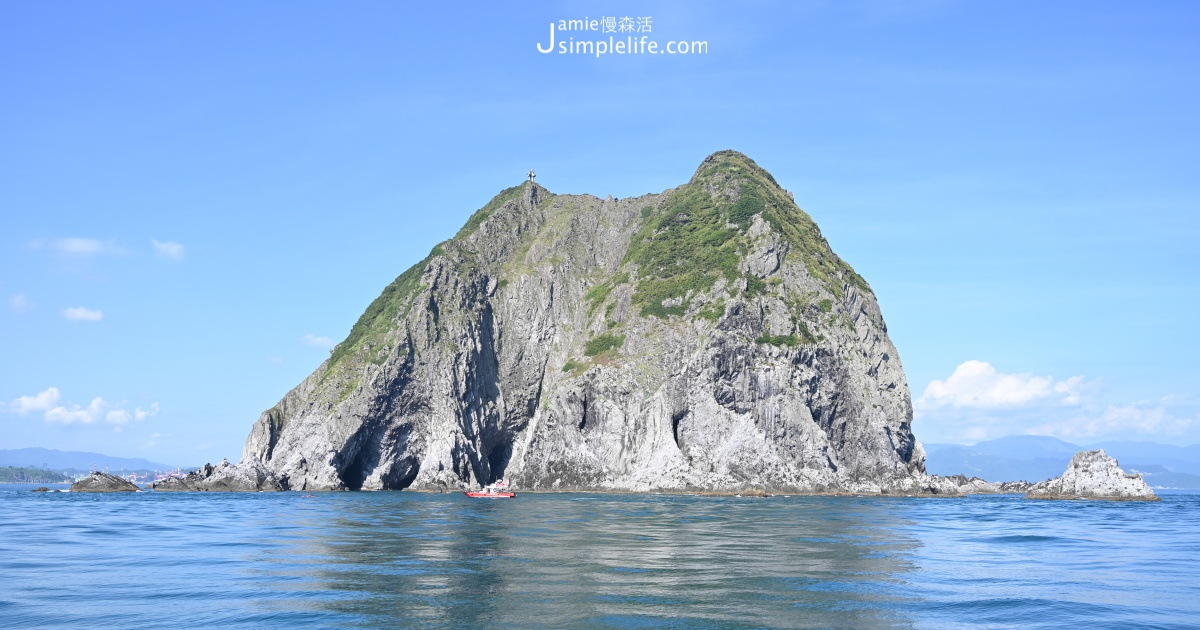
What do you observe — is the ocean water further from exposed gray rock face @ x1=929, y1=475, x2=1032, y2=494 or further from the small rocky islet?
exposed gray rock face @ x1=929, y1=475, x2=1032, y2=494

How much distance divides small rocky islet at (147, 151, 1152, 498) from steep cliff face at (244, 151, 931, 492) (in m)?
0.33

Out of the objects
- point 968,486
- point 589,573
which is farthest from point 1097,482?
point 589,573

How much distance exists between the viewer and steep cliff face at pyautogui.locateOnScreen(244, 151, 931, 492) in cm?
12431

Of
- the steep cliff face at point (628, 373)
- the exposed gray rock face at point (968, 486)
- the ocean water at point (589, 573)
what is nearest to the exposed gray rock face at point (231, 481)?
the steep cliff face at point (628, 373)

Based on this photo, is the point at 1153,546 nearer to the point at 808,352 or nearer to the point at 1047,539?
the point at 1047,539

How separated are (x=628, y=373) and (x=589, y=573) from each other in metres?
98.3

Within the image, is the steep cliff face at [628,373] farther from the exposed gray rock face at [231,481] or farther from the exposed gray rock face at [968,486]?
the exposed gray rock face at [968,486]

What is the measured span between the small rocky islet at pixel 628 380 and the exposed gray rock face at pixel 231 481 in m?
0.33

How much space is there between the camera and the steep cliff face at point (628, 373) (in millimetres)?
124312

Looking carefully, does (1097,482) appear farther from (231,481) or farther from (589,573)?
(231,481)

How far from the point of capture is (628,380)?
131000 mm

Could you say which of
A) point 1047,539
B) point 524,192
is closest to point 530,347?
point 524,192

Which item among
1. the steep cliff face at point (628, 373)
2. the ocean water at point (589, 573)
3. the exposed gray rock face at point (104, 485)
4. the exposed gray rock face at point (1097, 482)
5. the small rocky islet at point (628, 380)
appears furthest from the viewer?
the exposed gray rock face at point (104, 485)

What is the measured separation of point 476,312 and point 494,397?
51.4 ft
